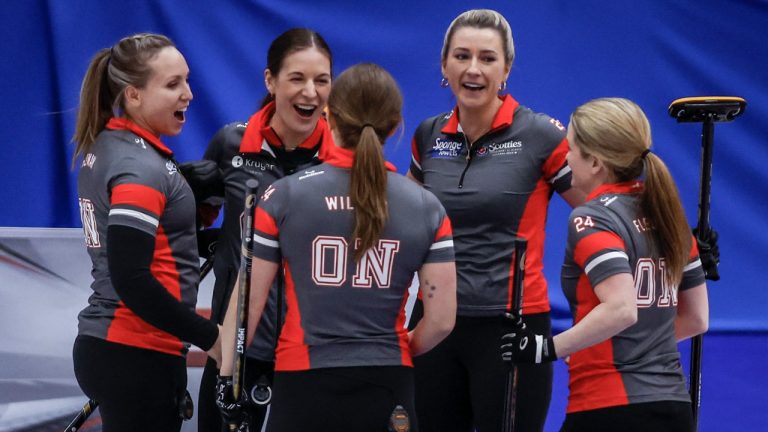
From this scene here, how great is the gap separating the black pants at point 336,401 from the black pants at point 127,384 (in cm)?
45

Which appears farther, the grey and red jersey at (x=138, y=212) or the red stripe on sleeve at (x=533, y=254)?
the red stripe on sleeve at (x=533, y=254)

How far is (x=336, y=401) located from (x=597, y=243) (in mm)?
A: 679

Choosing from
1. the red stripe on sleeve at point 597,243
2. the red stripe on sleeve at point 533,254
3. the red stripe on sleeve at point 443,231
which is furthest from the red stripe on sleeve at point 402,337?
the red stripe on sleeve at point 533,254

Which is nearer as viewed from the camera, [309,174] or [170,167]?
[309,174]

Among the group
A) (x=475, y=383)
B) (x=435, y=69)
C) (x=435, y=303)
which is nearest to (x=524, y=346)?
(x=435, y=303)

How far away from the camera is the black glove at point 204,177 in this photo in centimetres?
293

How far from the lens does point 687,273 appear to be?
8.45ft

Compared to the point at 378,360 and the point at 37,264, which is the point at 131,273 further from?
the point at 37,264

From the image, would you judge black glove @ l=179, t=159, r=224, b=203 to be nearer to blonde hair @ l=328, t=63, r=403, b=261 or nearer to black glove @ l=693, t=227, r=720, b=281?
blonde hair @ l=328, t=63, r=403, b=261

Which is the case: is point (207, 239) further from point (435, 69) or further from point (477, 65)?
point (435, 69)

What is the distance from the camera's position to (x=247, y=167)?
2.99m

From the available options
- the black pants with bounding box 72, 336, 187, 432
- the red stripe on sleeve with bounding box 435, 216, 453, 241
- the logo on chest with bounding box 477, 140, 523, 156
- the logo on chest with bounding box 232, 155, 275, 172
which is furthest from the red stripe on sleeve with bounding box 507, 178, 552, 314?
the black pants with bounding box 72, 336, 187, 432

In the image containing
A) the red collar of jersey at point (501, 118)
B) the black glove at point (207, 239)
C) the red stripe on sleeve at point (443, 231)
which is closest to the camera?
the red stripe on sleeve at point (443, 231)

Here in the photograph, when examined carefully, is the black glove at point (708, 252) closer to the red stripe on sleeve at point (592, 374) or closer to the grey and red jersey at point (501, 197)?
the grey and red jersey at point (501, 197)
